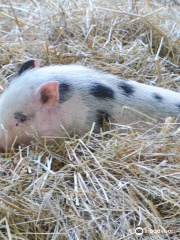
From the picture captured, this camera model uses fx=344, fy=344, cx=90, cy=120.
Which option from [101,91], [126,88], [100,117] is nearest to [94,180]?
[100,117]

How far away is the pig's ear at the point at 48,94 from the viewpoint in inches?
88.0

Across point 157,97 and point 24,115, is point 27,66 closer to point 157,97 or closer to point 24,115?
point 24,115

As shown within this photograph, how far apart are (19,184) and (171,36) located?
268 centimetres

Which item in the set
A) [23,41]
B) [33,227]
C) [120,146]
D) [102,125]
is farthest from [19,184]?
[23,41]

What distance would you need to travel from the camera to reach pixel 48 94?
227cm

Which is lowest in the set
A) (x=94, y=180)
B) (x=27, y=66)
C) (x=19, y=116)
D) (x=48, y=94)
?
(x=94, y=180)

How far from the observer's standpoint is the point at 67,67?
2605 mm

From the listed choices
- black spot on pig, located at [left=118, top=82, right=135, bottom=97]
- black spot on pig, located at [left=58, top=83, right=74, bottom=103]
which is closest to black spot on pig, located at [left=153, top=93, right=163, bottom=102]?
black spot on pig, located at [left=118, top=82, right=135, bottom=97]

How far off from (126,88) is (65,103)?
49cm

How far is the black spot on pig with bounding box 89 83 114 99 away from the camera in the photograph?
8.08ft

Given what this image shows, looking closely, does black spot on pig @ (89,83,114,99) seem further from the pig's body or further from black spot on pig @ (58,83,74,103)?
black spot on pig @ (58,83,74,103)

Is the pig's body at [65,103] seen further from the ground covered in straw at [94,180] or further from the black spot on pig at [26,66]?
the ground covered in straw at [94,180]

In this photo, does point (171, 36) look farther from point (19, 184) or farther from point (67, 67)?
point (19, 184)

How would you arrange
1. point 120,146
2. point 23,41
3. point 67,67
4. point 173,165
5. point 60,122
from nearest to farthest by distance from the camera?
point 173,165, point 120,146, point 60,122, point 67,67, point 23,41
